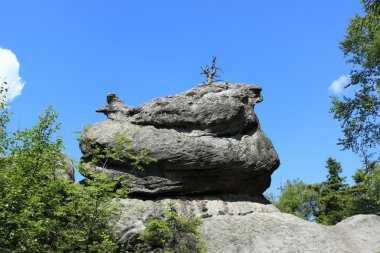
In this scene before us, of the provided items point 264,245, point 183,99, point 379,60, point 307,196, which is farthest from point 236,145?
point 307,196

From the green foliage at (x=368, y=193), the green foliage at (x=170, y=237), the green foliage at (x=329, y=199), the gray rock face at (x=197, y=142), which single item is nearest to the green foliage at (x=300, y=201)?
the green foliage at (x=329, y=199)

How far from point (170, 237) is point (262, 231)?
13.5 ft

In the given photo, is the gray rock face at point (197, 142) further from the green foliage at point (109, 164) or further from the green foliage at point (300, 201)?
the green foliage at point (300, 201)

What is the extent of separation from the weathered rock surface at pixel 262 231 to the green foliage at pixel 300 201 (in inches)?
1332

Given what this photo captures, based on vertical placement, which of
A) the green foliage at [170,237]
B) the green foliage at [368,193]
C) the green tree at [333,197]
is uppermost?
the green tree at [333,197]

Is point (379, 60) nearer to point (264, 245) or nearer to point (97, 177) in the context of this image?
point (264, 245)

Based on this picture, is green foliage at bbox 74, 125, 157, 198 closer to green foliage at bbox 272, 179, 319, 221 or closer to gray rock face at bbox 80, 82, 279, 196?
gray rock face at bbox 80, 82, 279, 196

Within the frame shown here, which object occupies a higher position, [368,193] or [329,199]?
[329,199]

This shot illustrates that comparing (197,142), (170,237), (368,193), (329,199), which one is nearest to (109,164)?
(197,142)

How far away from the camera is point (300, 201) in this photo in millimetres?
52250

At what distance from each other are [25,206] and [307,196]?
4581 cm

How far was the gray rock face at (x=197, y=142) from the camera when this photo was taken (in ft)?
67.1

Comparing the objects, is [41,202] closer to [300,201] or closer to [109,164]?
[109,164]

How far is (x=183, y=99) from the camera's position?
22219 millimetres
